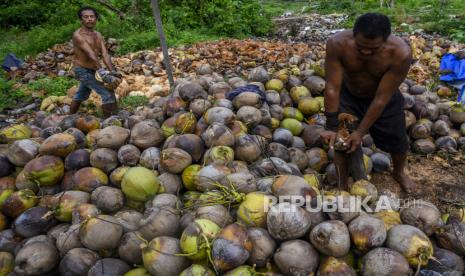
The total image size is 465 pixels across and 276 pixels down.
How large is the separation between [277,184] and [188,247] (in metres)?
0.87

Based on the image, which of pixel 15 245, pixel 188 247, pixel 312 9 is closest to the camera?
pixel 188 247

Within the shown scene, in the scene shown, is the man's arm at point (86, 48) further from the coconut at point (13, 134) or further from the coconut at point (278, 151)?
the coconut at point (278, 151)

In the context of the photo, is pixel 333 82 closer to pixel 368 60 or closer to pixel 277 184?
pixel 368 60

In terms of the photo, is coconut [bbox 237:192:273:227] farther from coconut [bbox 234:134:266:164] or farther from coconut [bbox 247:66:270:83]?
coconut [bbox 247:66:270:83]

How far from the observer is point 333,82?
3.70m

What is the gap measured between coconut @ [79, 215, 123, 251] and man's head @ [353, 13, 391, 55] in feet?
8.01

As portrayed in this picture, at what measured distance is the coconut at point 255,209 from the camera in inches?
112

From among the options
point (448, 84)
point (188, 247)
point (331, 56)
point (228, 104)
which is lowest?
point (448, 84)

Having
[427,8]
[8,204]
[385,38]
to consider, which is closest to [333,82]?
[385,38]

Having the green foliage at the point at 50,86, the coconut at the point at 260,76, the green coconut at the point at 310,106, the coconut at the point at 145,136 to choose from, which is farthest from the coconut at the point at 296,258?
the green foliage at the point at 50,86

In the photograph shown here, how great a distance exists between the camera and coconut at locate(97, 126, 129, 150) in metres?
3.87

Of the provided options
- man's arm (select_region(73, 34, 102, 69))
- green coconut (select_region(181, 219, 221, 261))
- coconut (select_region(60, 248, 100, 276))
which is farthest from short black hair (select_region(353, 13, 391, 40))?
man's arm (select_region(73, 34, 102, 69))

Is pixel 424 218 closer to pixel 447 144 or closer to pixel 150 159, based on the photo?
pixel 150 159

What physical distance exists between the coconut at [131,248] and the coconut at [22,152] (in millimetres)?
1580
